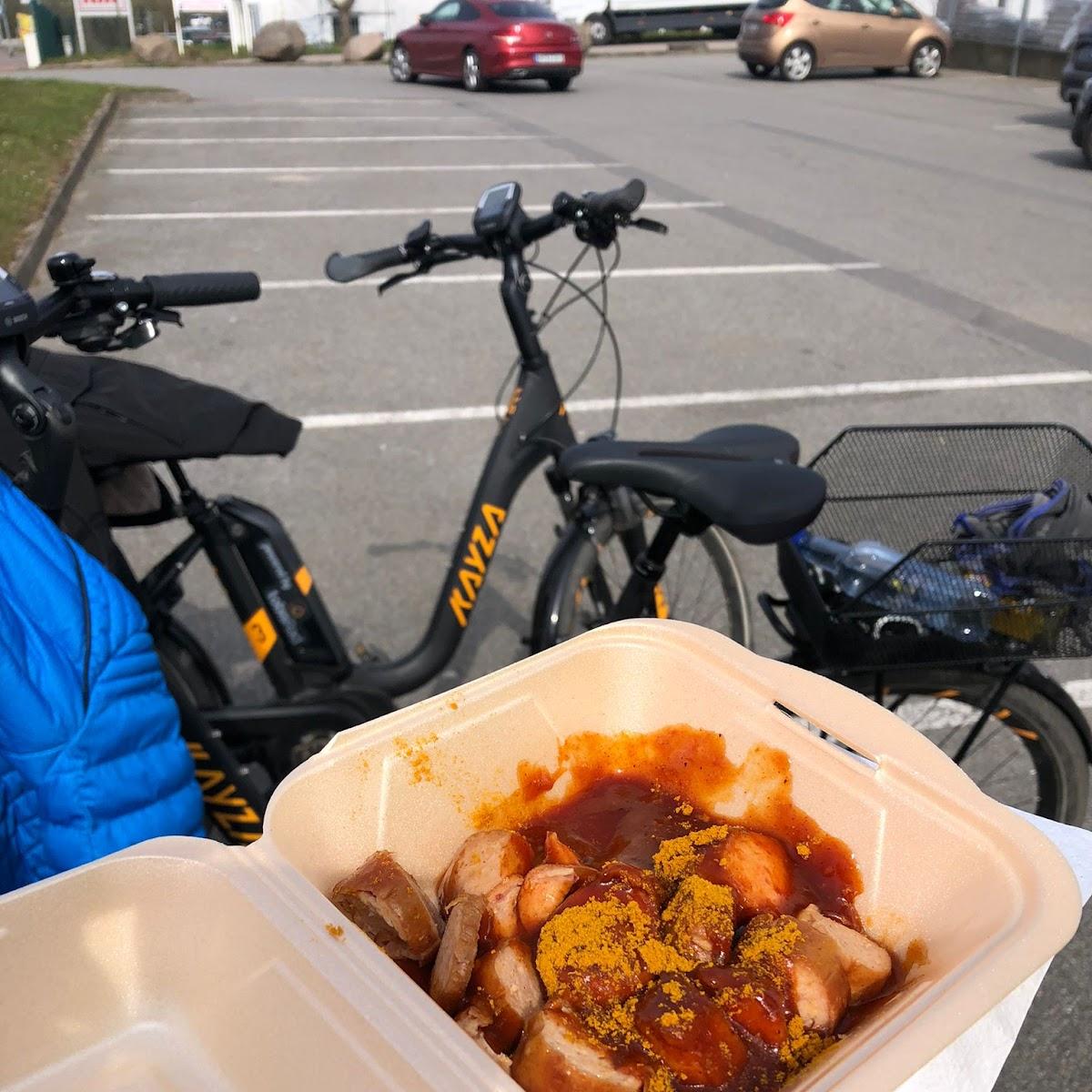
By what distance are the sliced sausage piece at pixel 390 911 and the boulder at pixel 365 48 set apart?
82.6ft

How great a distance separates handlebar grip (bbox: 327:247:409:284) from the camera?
241cm

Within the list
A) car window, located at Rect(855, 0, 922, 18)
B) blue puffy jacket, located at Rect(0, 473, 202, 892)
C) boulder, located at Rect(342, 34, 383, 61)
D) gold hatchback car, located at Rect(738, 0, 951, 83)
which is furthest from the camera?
boulder, located at Rect(342, 34, 383, 61)

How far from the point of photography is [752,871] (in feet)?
3.34

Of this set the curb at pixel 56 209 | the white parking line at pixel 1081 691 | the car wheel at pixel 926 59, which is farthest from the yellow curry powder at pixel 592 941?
the car wheel at pixel 926 59

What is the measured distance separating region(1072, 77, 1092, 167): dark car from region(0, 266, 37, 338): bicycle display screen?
37.4 ft

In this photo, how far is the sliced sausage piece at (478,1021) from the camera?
34.2 inches

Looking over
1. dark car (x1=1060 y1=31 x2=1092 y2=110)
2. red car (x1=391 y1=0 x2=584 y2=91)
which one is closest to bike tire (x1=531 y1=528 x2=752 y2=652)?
dark car (x1=1060 y1=31 x2=1092 y2=110)

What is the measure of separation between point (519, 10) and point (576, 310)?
12.3 m

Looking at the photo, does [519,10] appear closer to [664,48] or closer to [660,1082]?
[664,48]

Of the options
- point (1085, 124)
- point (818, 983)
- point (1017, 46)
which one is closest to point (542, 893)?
point (818, 983)

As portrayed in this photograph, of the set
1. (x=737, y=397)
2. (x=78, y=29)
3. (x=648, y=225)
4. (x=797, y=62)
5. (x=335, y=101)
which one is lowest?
(x=737, y=397)

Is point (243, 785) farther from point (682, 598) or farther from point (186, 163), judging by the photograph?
point (186, 163)

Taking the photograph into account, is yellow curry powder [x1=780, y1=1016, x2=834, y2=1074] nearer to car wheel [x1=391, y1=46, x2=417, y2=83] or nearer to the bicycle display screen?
the bicycle display screen

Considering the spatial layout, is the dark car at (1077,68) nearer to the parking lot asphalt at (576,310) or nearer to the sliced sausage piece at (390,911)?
the parking lot asphalt at (576,310)
